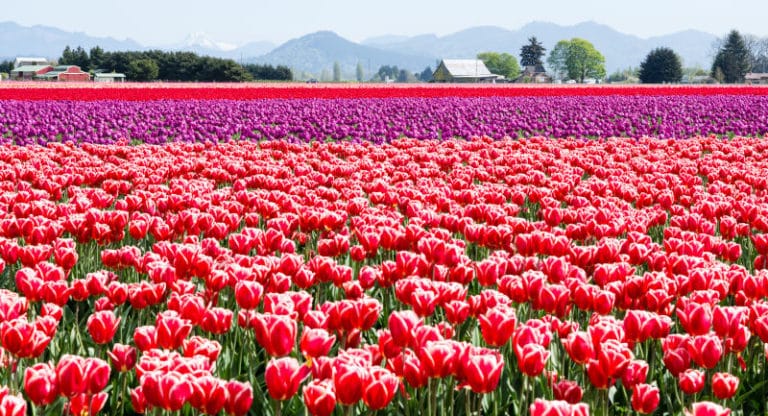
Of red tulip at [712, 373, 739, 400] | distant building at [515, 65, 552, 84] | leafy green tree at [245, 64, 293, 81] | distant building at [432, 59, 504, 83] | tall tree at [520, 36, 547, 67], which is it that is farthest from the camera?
tall tree at [520, 36, 547, 67]

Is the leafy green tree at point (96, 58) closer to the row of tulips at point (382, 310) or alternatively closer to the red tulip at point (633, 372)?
the row of tulips at point (382, 310)

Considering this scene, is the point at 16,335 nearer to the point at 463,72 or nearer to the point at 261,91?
the point at 261,91

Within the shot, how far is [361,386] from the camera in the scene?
2.67m

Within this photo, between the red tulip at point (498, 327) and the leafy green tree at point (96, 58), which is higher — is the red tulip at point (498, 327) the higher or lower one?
the lower one

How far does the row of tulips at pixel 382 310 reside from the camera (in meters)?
2.91

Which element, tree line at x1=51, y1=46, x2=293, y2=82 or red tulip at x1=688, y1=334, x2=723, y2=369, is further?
tree line at x1=51, y1=46, x2=293, y2=82

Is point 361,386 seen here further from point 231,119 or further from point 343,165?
point 231,119

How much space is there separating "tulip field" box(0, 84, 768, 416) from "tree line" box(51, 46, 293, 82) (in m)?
76.9

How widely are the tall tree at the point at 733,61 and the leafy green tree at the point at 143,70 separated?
3285 inches

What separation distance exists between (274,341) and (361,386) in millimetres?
582

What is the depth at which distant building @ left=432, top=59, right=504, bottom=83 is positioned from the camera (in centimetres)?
16838

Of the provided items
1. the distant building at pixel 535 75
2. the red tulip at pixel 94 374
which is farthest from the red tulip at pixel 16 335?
the distant building at pixel 535 75

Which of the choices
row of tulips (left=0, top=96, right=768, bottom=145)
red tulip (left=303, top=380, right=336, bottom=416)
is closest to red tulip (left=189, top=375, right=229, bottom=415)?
red tulip (left=303, top=380, right=336, bottom=416)

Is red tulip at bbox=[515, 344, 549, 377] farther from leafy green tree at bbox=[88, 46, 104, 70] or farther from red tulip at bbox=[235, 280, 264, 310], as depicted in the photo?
leafy green tree at bbox=[88, 46, 104, 70]
